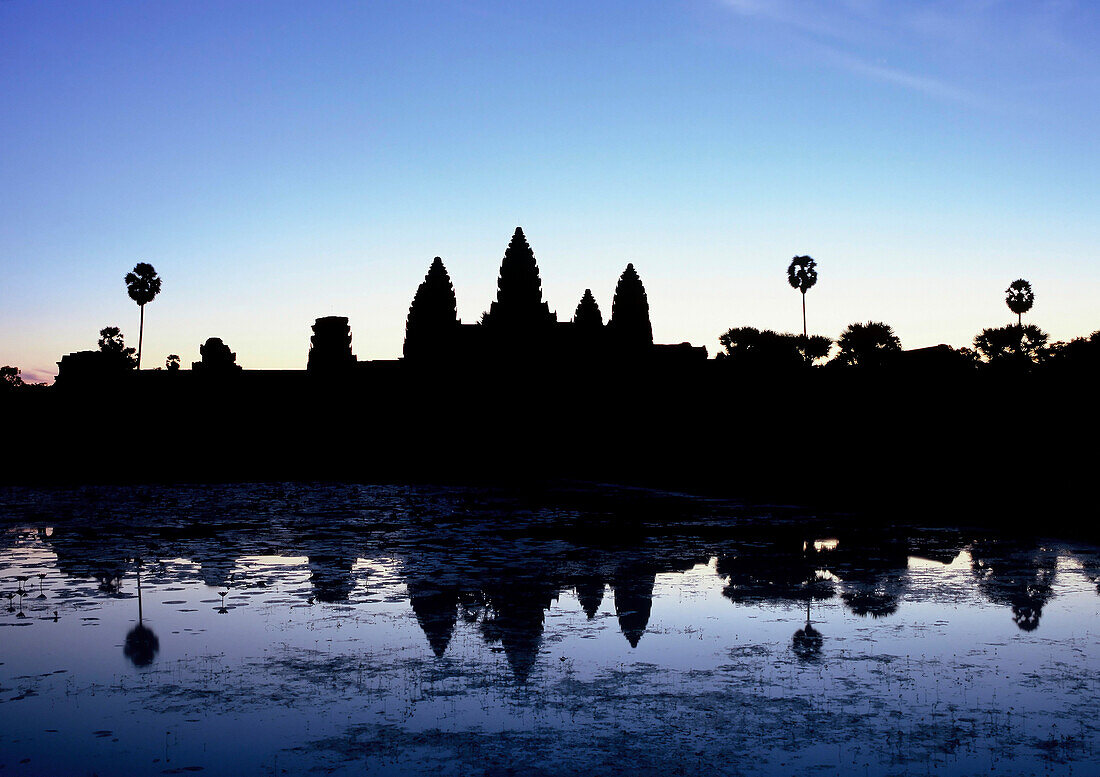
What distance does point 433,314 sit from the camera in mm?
78188

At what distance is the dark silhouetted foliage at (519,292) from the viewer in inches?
2931

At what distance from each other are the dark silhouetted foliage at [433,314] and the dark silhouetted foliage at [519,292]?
4.30 metres

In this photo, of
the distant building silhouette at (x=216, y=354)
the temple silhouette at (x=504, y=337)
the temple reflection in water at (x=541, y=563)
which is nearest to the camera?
the temple reflection in water at (x=541, y=563)

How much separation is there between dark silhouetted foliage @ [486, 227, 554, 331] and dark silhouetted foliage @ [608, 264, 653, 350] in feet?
23.7

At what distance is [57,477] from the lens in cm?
4259

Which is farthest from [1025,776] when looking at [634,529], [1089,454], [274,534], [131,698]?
[1089,454]

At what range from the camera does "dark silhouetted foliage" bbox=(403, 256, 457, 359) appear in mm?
77500

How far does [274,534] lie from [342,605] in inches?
329

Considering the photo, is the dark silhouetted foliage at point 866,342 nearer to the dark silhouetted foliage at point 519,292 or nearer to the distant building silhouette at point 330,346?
the dark silhouetted foliage at point 519,292

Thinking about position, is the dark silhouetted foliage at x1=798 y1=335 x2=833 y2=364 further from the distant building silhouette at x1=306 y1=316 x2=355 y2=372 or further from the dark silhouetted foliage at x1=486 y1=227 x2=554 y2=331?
the distant building silhouette at x1=306 y1=316 x2=355 y2=372

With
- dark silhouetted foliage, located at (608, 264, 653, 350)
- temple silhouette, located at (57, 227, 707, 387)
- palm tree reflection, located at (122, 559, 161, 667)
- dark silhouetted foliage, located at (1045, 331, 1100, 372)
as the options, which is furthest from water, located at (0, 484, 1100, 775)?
dark silhouetted foliage, located at (608, 264, 653, 350)

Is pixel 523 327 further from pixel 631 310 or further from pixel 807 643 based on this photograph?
pixel 807 643

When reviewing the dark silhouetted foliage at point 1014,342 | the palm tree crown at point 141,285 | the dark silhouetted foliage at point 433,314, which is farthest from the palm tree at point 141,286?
the dark silhouetted foliage at point 1014,342

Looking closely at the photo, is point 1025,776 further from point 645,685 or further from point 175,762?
point 175,762
